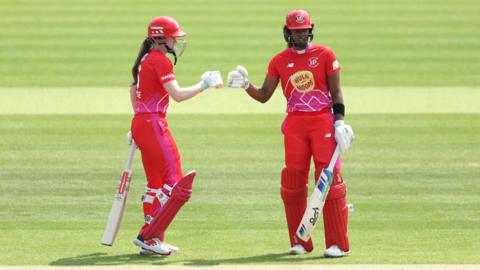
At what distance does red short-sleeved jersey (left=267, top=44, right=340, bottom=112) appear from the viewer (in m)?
9.40

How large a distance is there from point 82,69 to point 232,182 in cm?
913

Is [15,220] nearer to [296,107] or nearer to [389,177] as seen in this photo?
[296,107]

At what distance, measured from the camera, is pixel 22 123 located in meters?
16.5

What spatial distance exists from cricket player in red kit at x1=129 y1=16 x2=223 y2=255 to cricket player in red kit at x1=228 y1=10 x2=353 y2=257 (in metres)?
0.51

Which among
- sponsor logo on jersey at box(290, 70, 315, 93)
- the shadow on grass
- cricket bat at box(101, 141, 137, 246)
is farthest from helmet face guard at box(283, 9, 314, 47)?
the shadow on grass

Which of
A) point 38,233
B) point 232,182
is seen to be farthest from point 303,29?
point 232,182

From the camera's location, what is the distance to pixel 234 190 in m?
12.5

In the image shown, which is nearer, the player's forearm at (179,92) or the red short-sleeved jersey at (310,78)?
the player's forearm at (179,92)

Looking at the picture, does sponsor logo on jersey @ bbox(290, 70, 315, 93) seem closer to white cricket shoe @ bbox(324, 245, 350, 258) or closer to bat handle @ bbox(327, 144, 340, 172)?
bat handle @ bbox(327, 144, 340, 172)

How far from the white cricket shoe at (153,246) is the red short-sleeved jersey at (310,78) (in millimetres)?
1423

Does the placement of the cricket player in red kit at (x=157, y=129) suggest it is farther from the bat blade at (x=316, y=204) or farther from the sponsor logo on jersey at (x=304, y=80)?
the bat blade at (x=316, y=204)

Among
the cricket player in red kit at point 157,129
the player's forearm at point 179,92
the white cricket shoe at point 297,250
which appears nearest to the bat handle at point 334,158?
the white cricket shoe at point 297,250

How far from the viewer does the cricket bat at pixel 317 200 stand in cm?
922

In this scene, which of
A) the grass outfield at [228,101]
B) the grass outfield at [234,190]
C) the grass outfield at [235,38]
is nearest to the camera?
the grass outfield at [234,190]
